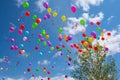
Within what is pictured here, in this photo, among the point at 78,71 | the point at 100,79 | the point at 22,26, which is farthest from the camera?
the point at 78,71

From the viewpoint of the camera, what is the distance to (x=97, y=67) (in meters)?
37.7

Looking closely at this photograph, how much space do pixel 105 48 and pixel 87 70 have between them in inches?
135

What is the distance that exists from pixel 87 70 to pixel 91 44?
124 inches

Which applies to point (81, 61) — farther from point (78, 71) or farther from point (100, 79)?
point (100, 79)

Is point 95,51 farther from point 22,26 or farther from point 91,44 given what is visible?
point 22,26

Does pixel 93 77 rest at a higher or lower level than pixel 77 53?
lower

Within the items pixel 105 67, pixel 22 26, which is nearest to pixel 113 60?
pixel 105 67

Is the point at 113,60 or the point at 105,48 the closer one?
the point at 105,48

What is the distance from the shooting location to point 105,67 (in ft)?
125

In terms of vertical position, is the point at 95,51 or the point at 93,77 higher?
the point at 95,51

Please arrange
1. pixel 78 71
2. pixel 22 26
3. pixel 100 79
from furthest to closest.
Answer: pixel 78 71, pixel 100 79, pixel 22 26

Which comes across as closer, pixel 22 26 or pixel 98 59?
pixel 22 26

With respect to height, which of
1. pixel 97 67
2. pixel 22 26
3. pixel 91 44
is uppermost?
pixel 91 44

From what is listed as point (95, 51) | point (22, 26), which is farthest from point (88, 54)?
point (22, 26)
